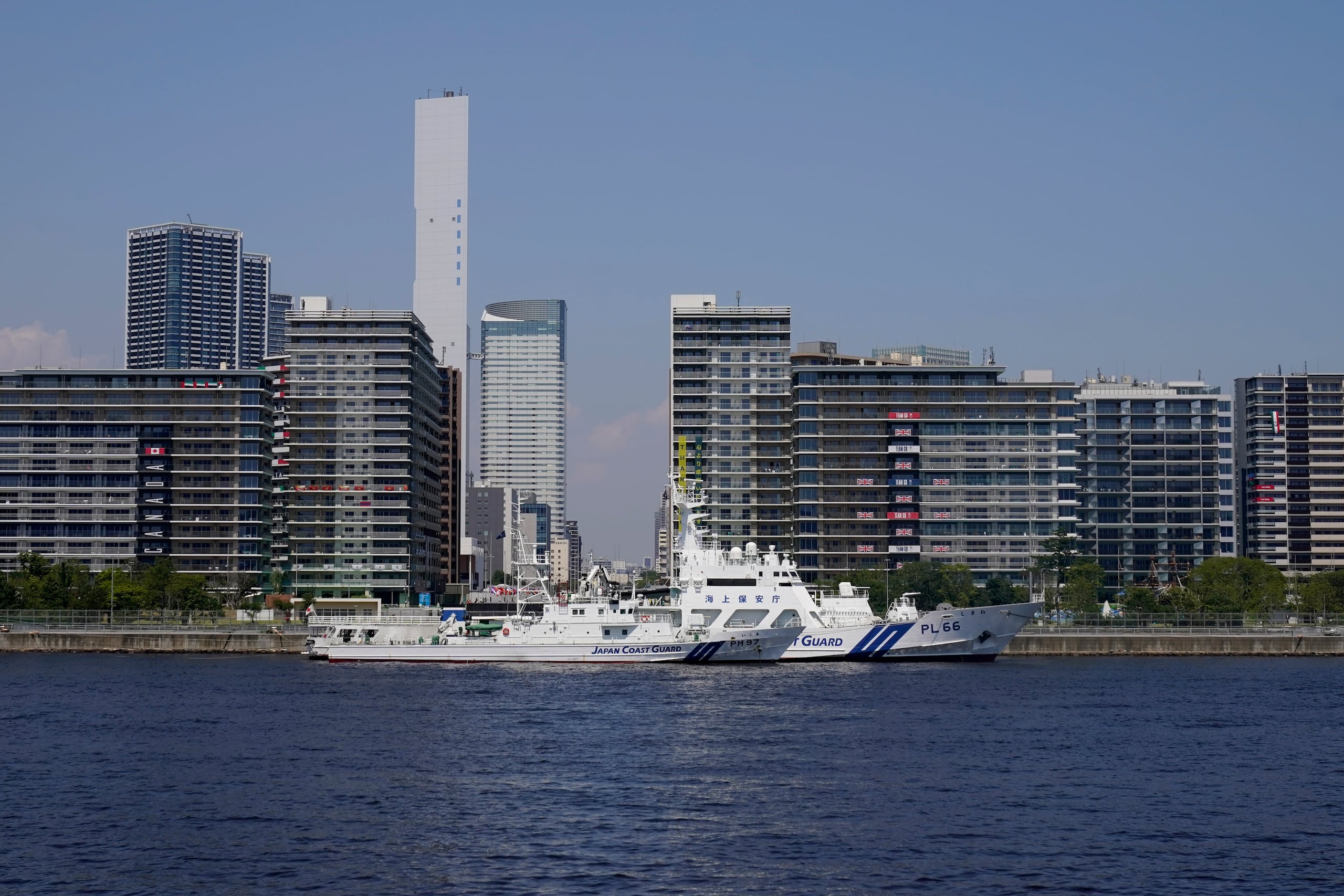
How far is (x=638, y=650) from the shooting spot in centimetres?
10131

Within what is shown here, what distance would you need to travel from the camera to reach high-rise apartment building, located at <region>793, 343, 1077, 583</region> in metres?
179

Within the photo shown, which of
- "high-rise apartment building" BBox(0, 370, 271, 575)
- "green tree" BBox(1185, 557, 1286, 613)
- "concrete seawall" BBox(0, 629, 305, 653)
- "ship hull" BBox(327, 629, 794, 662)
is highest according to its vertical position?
"high-rise apartment building" BBox(0, 370, 271, 575)

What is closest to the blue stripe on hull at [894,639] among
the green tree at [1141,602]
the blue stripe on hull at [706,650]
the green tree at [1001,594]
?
the blue stripe on hull at [706,650]

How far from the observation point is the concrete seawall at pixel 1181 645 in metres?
121

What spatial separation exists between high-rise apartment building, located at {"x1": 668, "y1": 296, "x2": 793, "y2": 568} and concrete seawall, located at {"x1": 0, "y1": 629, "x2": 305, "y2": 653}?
78.6 m

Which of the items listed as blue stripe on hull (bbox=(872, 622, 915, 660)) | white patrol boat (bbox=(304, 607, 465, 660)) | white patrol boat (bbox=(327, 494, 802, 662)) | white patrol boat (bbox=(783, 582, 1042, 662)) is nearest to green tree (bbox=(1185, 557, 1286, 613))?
white patrol boat (bbox=(783, 582, 1042, 662))

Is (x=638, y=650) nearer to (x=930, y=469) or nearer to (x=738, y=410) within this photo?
(x=930, y=469)

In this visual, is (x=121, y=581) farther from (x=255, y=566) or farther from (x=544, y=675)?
(x=544, y=675)

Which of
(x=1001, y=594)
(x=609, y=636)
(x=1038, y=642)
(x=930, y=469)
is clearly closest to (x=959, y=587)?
(x=1001, y=594)

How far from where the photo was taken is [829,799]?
153 feet

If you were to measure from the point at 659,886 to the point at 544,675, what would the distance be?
58.7 metres

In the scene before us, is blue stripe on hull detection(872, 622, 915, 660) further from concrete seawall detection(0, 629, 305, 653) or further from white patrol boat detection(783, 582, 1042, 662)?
concrete seawall detection(0, 629, 305, 653)

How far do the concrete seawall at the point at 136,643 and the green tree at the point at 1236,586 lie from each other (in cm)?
9756

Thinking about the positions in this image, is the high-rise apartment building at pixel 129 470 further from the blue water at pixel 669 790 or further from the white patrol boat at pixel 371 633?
the blue water at pixel 669 790
